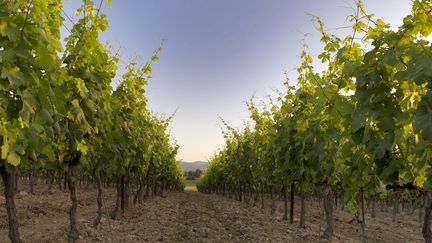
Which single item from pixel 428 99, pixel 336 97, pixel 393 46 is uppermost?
pixel 393 46

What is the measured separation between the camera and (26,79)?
3.24m

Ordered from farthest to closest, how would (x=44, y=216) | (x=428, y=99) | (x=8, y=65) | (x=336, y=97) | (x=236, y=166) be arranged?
(x=236, y=166) < (x=44, y=216) < (x=336, y=97) < (x=8, y=65) < (x=428, y=99)

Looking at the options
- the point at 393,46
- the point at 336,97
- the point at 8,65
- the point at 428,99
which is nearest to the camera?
the point at 428,99

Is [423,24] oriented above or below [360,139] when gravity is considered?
above

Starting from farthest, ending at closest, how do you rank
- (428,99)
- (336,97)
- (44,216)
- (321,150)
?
1. (44,216)
2. (321,150)
3. (336,97)
4. (428,99)

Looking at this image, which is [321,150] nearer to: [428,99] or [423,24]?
[423,24]

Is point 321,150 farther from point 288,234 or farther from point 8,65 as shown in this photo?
point 288,234

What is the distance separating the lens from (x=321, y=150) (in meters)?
5.54

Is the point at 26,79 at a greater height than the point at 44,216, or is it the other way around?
the point at 26,79

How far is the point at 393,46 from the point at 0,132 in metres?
3.56

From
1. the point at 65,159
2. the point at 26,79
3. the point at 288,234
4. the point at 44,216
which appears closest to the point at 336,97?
the point at 26,79

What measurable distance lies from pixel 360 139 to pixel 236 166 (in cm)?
2449

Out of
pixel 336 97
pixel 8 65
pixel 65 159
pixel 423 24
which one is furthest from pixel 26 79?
pixel 65 159

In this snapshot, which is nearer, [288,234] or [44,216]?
[288,234]
